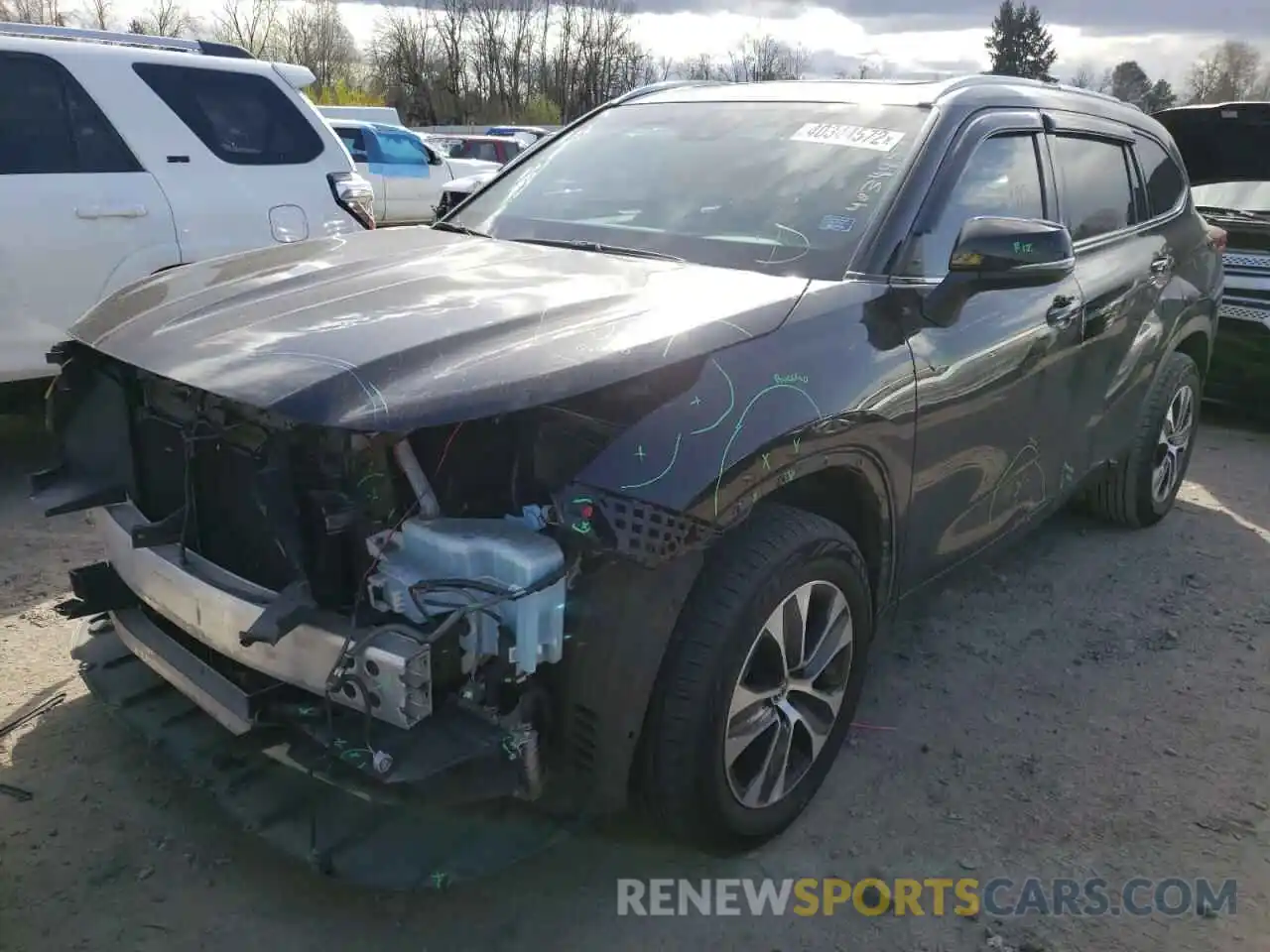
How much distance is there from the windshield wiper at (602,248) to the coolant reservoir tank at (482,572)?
1.18 meters

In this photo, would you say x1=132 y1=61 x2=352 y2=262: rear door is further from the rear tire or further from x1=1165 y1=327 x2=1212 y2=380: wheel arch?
x1=1165 y1=327 x2=1212 y2=380: wheel arch

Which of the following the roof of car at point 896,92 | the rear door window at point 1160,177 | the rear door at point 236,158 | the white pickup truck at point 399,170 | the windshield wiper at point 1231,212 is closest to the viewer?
the roof of car at point 896,92

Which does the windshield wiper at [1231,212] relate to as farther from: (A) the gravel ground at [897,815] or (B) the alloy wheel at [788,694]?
(B) the alloy wheel at [788,694]

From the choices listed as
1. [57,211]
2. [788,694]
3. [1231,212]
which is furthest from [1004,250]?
[1231,212]

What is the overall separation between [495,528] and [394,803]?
59 cm

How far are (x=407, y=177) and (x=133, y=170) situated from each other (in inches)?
387

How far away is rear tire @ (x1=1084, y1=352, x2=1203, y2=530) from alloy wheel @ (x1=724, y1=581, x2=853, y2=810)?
242 centimetres

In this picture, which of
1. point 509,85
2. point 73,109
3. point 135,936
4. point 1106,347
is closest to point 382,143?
point 73,109

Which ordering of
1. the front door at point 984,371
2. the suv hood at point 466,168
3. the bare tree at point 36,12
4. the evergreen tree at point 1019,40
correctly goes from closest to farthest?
the front door at point 984,371
the suv hood at point 466,168
the bare tree at point 36,12
the evergreen tree at point 1019,40

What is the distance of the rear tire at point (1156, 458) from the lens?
4.68 m

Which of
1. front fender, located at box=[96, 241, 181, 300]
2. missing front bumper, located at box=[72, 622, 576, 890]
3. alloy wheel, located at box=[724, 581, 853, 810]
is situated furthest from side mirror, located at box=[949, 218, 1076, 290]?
front fender, located at box=[96, 241, 181, 300]

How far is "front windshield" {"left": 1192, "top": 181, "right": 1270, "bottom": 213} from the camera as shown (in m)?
7.46

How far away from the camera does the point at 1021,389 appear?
3.38 meters

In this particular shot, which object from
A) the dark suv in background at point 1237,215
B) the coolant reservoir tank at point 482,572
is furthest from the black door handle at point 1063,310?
the dark suv in background at point 1237,215
